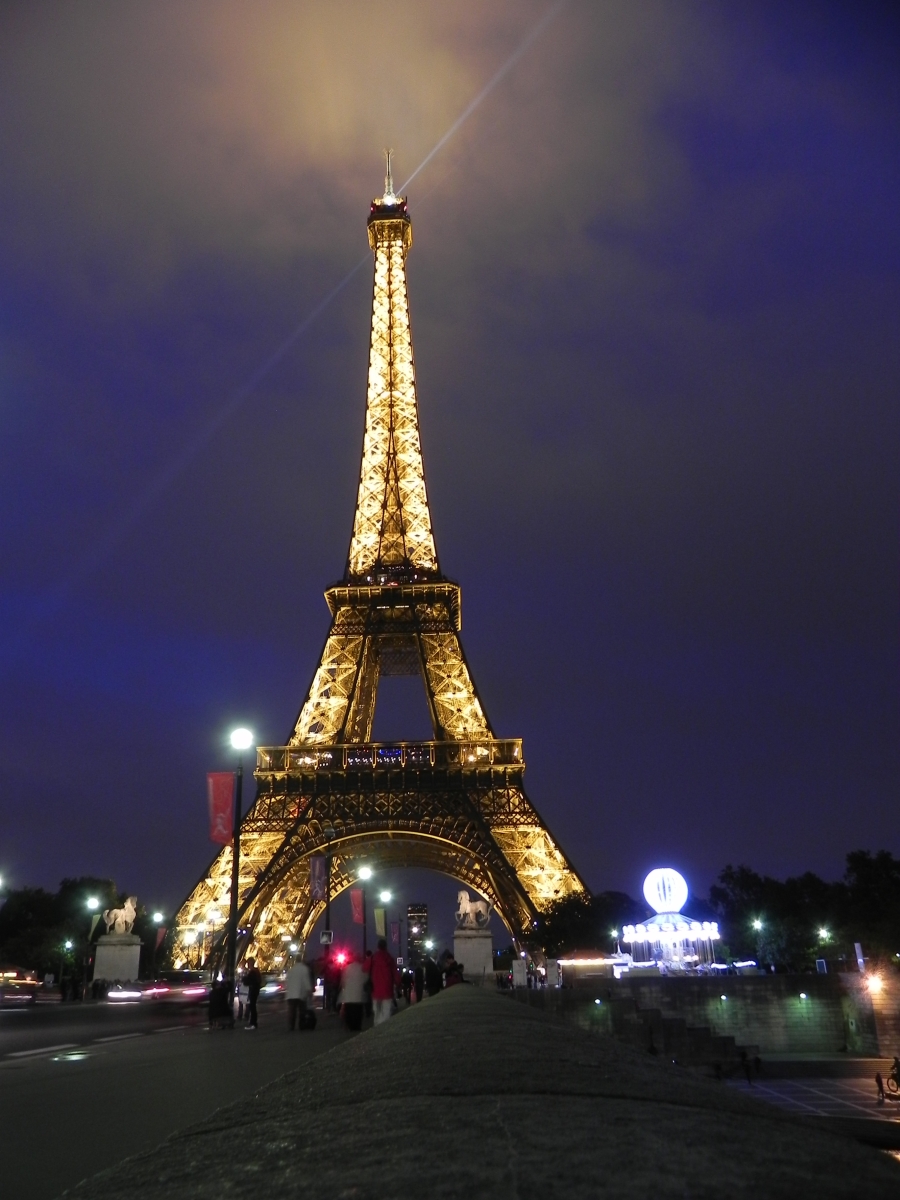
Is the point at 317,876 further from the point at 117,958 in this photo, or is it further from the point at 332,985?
the point at 332,985

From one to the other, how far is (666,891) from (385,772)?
1645 centimetres

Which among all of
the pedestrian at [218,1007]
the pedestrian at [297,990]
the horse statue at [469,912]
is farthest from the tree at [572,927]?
the pedestrian at [297,990]

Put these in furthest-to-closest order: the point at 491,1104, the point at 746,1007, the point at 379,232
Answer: the point at 379,232 → the point at 746,1007 → the point at 491,1104

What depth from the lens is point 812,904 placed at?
73500 millimetres

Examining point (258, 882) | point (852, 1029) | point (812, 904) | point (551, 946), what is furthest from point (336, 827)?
point (812, 904)

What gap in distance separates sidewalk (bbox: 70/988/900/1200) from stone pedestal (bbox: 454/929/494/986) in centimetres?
4142

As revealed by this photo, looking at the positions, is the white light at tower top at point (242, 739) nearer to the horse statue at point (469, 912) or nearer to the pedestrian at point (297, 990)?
the pedestrian at point (297, 990)

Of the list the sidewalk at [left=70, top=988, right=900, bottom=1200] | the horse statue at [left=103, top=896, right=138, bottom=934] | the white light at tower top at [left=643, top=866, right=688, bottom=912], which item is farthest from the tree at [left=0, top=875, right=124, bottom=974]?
the sidewalk at [left=70, top=988, right=900, bottom=1200]

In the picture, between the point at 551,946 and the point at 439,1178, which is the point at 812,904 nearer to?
the point at 551,946

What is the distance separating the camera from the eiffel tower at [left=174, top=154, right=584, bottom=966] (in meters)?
49.7

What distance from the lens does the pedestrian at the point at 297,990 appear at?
17.5m

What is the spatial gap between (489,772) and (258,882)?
13464 millimetres

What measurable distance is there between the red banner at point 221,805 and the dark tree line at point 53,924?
50.3 meters

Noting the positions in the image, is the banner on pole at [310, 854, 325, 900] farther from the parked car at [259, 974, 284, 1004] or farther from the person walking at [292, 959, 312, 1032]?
the person walking at [292, 959, 312, 1032]
